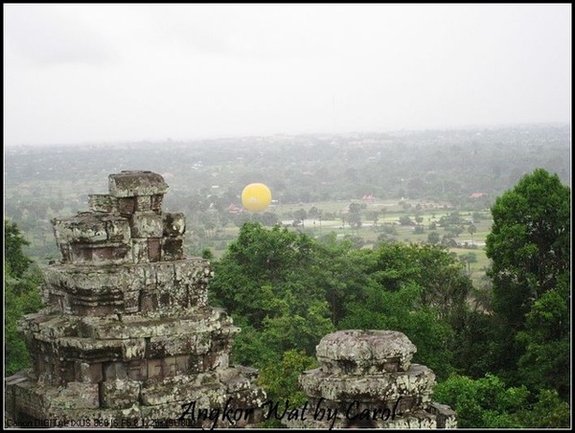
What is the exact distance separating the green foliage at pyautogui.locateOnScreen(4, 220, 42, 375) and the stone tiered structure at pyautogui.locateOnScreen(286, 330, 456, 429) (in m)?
8.27

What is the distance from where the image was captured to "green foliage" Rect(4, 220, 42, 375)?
24.2 m

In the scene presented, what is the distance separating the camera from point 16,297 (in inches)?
1179

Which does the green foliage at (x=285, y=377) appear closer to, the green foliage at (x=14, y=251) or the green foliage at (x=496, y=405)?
the green foliage at (x=496, y=405)

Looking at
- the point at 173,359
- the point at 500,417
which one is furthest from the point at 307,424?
the point at 500,417

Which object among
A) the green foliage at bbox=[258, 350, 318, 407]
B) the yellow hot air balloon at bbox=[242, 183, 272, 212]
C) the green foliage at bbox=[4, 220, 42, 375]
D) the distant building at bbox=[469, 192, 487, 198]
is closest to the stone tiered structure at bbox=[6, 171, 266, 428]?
the green foliage at bbox=[4, 220, 42, 375]

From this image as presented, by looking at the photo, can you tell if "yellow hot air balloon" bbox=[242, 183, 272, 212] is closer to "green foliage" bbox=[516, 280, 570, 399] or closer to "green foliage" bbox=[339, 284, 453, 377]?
"green foliage" bbox=[339, 284, 453, 377]

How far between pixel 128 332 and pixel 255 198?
46297 mm

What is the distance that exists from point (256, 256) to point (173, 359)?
21062mm

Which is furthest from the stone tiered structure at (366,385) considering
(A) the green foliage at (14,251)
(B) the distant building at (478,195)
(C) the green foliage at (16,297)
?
(B) the distant building at (478,195)

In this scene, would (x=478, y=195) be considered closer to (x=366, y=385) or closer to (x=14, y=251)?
(x=14, y=251)

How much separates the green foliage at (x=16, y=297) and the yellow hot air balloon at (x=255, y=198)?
786 inches

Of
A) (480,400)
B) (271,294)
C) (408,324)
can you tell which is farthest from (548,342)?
(271,294)

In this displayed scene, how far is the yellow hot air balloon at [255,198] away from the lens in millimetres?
55312

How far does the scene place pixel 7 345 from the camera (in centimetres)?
2427
